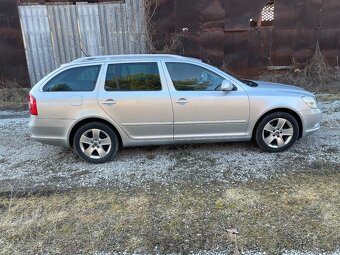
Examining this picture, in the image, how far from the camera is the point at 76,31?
9156mm

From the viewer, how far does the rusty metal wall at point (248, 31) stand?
9109 mm

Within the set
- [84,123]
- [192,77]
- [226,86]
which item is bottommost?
[84,123]

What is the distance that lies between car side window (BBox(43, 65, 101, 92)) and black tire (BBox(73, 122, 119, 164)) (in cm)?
58

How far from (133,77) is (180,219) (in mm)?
2302

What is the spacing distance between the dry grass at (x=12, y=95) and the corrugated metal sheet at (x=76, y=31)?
52cm

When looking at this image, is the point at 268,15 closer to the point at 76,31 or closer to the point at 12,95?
the point at 76,31

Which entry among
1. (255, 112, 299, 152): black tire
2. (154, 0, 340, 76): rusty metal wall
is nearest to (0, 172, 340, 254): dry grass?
(255, 112, 299, 152): black tire

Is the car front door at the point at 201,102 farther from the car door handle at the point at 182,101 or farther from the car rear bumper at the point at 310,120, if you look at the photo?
the car rear bumper at the point at 310,120

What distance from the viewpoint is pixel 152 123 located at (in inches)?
183

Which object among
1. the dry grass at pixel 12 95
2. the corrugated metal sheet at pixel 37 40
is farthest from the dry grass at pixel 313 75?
the dry grass at pixel 12 95

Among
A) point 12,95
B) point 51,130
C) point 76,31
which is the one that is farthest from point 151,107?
point 12,95

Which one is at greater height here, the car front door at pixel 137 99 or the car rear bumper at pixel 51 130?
the car front door at pixel 137 99

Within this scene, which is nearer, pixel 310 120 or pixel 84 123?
pixel 84 123

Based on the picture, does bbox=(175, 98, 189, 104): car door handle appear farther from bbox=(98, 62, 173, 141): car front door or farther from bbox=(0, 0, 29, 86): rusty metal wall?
bbox=(0, 0, 29, 86): rusty metal wall
